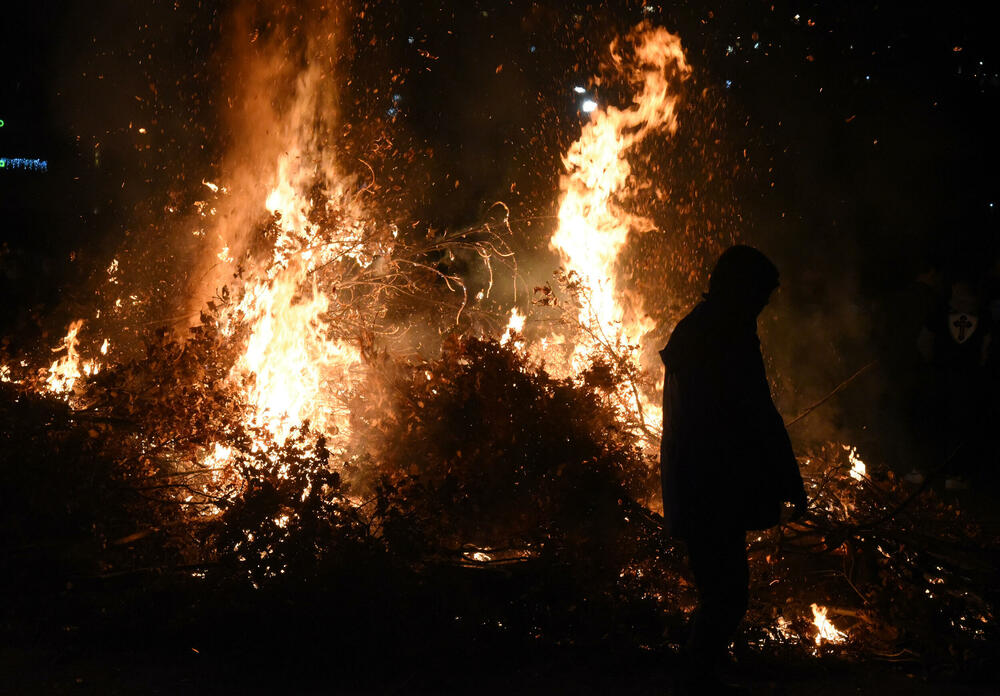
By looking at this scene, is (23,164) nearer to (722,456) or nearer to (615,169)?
(615,169)

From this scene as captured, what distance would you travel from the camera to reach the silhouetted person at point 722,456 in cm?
285

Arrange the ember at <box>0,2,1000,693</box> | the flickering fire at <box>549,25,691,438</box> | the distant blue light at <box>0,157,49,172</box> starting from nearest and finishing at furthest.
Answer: the ember at <box>0,2,1000,693</box> < the flickering fire at <box>549,25,691,438</box> < the distant blue light at <box>0,157,49,172</box>

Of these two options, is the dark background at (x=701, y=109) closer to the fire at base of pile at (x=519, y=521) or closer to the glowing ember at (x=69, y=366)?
the glowing ember at (x=69, y=366)

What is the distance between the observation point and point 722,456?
113 inches

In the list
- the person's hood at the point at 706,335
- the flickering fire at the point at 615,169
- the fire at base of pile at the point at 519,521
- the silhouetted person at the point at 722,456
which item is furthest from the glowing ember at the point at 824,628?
the flickering fire at the point at 615,169

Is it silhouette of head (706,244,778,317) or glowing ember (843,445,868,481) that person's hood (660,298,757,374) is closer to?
silhouette of head (706,244,778,317)

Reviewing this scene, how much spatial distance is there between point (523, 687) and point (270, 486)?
69.6 inches

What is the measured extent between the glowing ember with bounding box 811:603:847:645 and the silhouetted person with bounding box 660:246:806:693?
5.30 feet

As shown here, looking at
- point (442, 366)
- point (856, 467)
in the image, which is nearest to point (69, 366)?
point (442, 366)

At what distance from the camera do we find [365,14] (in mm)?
7082

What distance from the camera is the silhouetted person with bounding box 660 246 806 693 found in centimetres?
285

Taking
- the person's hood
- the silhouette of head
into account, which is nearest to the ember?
the person's hood

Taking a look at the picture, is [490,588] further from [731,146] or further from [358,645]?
[731,146]

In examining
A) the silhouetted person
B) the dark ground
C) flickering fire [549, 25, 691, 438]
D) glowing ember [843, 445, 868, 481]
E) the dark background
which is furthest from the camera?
the dark background
